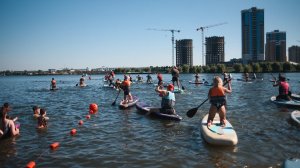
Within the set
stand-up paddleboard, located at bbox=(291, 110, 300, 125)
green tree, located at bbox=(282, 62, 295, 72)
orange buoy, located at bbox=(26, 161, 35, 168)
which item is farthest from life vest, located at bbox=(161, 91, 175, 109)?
green tree, located at bbox=(282, 62, 295, 72)

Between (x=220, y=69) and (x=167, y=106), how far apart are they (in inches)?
5305

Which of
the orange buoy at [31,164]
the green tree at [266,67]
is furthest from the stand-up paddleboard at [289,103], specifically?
the green tree at [266,67]

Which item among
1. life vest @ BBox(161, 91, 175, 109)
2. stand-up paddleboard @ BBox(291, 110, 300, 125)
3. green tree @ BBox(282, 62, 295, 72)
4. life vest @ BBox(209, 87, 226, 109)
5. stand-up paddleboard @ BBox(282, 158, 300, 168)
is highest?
green tree @ BBox(282, 62, 295, 72)

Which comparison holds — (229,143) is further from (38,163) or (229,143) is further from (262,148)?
(38,163)

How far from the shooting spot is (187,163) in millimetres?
8977

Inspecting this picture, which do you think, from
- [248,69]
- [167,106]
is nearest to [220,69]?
[248,69]

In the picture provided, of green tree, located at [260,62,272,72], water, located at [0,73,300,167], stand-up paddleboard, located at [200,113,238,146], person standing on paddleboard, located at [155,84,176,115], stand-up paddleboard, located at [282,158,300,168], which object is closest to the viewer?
stand-up paddleboard, located at [282,158,300,168]

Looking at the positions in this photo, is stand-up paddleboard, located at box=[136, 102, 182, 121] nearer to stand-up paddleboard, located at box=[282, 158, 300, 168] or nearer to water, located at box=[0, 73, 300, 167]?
water, located at box=[0, 73, 300, 167]

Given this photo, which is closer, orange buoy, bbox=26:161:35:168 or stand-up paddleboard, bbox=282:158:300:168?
stand-up paddleboard, bbox=282:158:300:168

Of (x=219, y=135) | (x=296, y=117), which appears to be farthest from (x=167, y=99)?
(x=296, y=117)

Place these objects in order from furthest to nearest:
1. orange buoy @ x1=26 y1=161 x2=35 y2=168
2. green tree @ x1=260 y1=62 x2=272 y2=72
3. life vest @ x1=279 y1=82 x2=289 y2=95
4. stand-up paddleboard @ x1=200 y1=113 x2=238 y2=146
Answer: green tree @ x1=260 y1=62 x2=272 y2=72 → life vest @ x1=279 y1=82 x2=289 y2=95 → stand-up paddleboard @ x1=200 y1=113 x2=238 y2=146 → orange buoy @ x1=26 y1=161 x2=35 y2=168

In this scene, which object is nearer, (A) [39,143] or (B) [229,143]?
(B) [229,143]

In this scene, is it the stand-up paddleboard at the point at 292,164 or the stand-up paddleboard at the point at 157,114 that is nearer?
the stand-up paddleboard at the point at 292,164

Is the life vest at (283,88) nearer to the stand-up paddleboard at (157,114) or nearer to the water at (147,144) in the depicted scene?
the water at (147,144)
